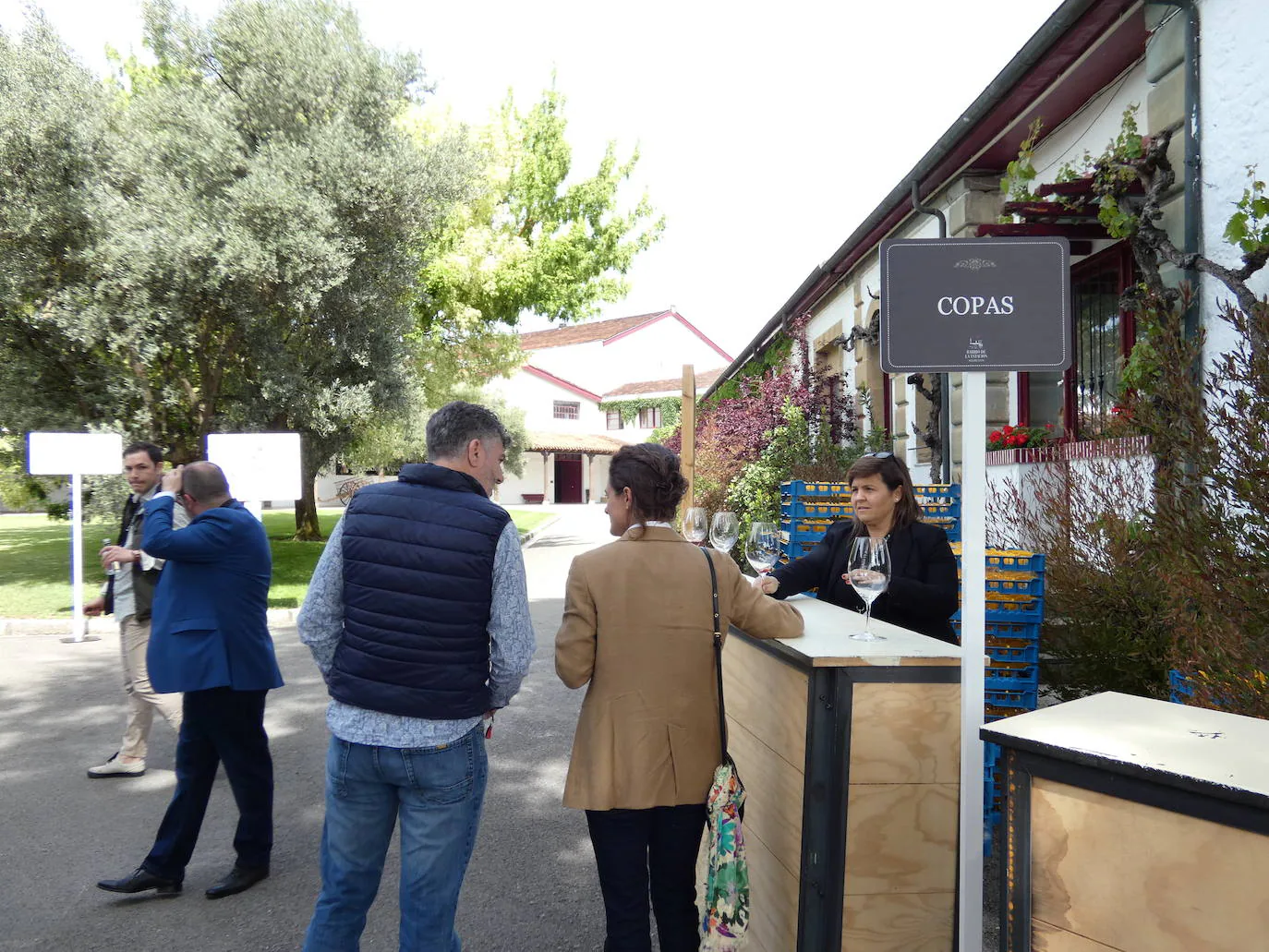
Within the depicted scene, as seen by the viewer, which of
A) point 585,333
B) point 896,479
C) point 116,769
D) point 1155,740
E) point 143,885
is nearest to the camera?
point 1155,740

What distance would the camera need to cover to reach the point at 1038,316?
269 centimetres

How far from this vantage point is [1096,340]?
312 inches

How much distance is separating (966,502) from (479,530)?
4.50ft

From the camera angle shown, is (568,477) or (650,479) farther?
(568,477)

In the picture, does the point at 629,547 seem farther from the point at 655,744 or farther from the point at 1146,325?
the point at 1146,325

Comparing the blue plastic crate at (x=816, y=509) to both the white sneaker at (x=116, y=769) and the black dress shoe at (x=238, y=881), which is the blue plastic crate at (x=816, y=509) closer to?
the black dress shoe at (x=238, y=881)

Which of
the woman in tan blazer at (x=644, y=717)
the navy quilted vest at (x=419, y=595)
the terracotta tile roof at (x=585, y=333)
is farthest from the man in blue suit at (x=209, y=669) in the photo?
the terracotta tile roof at (x=585, y=333)

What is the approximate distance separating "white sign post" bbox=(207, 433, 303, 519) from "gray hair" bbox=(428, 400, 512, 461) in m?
6.39

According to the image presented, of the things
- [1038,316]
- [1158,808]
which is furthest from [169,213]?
[1158,808]

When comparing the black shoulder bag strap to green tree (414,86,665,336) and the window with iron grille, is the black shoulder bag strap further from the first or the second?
the window with iron grille

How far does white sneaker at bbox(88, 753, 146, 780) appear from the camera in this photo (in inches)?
213

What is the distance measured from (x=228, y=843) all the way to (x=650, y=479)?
10.1 feet

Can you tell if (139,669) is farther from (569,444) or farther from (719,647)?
(569,444)

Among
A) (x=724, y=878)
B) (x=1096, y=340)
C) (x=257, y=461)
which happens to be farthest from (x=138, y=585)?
(x=1096, y=340)
